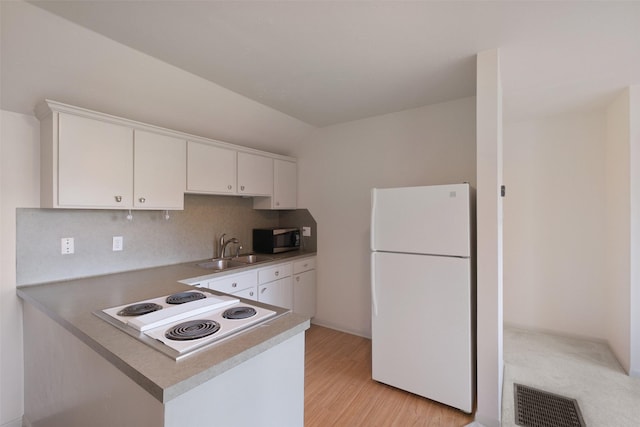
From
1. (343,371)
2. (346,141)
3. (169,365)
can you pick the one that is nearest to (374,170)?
(346,141)

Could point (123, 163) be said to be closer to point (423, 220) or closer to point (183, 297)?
point (183, 297)

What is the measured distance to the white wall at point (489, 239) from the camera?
1.77m

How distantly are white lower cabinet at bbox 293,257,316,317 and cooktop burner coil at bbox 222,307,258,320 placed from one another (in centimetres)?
177

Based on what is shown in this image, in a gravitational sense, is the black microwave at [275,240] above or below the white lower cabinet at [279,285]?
above

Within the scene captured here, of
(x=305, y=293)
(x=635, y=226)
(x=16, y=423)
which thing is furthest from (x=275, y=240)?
(x=635, y=226)

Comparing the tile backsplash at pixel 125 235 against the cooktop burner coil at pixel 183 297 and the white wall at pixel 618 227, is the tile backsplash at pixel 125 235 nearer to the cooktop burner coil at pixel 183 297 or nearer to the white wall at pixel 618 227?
the cooktop burner coil at pixel 183 297

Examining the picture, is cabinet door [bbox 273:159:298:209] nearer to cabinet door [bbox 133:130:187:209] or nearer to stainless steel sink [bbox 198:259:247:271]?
stainless steel sink [bbox 198:259:247:271]

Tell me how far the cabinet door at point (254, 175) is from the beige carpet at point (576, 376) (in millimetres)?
2814

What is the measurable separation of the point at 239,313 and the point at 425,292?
135cm

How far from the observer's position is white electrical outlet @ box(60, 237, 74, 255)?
6.62 feet

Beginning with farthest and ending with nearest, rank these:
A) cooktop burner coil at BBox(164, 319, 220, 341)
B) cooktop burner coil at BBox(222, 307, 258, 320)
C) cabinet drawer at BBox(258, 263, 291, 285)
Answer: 1. cabinet drawer at BBox(258, 263, 291, 285)
2. cooktop burner coil at BBox(222, 307, 258, 320)
3. cooktop burner coil at BBox(164, 319, 220, 341)

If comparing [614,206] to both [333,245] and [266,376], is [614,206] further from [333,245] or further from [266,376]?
[266,376]

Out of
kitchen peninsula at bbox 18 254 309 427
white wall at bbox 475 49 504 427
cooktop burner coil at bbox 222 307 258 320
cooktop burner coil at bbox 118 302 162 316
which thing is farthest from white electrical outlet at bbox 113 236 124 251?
white wall at bbox 475 49 504 427

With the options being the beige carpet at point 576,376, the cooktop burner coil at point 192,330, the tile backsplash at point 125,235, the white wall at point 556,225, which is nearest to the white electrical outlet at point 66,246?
the tile backsplash at point 125,235
